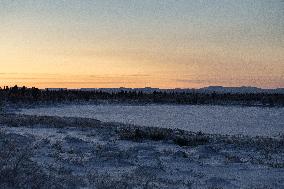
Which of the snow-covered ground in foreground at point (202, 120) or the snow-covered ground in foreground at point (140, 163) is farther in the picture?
the snow-covered ground in foreground at point (202, 120)

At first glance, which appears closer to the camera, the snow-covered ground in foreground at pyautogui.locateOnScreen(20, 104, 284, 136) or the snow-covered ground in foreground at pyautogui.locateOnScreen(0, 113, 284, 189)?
the snow-covered ground in foreground at pyautogui.locateOnScreen(0, 113, 284, 189)

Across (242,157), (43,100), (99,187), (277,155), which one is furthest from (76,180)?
(43,100)

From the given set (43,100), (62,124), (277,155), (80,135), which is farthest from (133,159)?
(43,100)

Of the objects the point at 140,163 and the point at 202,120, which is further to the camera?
the point at 202,120

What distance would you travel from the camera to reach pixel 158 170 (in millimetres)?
11773

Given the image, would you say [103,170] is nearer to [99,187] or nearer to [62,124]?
[99,187]

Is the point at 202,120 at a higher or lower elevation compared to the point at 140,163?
higher

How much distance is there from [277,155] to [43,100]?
53.7 m

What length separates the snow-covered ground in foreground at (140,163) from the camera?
9836 mm

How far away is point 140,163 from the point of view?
12805mm

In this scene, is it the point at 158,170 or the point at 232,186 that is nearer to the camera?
the point at 232,186

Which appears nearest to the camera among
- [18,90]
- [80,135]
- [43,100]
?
[80,135]

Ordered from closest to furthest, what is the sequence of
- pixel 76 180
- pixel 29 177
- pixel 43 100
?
pixel 29 177
pixel 76 180
pixel 43 100

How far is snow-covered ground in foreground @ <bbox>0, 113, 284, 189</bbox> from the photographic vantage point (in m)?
9.84
